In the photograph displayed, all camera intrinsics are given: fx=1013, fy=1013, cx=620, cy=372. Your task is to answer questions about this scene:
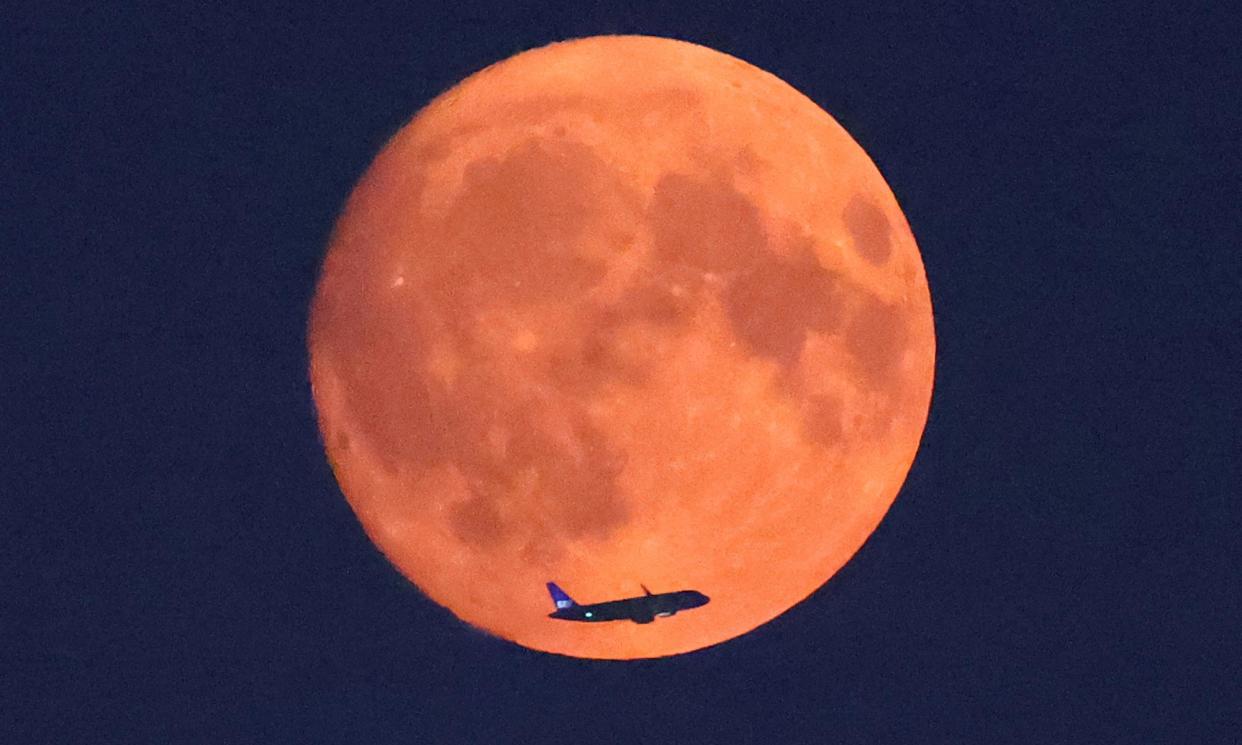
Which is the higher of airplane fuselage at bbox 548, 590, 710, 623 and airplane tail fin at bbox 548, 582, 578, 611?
airplane tail fin at bbox 548, 582, 578, 611

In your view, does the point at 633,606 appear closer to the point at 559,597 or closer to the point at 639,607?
the point at 639,607

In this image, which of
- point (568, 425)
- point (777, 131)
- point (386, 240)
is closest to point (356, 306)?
point (386, 240)

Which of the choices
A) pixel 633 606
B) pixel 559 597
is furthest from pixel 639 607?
pixel 559 597

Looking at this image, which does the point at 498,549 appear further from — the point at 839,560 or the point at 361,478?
the point at 839,560

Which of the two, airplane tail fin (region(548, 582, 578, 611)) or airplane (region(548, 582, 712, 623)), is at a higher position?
airplane tail fin (region(548, 582, 578, 611))

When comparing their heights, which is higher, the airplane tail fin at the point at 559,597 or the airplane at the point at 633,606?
the airplane tail fin at the point at 559,597

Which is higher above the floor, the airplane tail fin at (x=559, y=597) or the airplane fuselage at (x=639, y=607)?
the airplane tail fin at (x=559, y=597)
